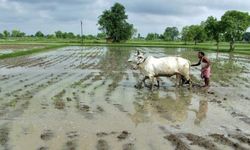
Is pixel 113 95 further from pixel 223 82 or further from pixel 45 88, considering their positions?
pixel 223 82

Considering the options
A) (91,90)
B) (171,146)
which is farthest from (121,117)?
(91,90)

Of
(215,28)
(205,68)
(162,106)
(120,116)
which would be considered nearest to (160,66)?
(205,68)

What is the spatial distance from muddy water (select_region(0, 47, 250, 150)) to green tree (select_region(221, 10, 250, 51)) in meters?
41.4

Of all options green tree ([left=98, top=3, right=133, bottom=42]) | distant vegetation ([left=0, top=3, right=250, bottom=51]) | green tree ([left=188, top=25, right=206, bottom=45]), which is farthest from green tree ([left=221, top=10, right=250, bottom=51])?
green tree ([left=98, top=3, right=133, bottom=42])

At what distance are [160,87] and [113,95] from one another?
2.77 metres

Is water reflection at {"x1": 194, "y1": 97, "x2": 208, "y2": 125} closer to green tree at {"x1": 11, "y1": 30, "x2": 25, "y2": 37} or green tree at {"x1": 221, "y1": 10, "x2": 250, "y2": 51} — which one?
green tree at {"x1": 221, "y1": 10, "x2": 250, "y2": 51}

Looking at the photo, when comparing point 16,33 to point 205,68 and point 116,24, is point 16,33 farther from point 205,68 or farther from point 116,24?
point 205,68

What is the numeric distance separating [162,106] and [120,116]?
185 centimetres

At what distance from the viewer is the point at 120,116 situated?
9.91 m

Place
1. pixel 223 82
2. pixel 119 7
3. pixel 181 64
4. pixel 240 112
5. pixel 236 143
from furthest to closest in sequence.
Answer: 1. pixel 119 7
2. pixel 223 82
3. pixel 181 64
4. pixel 240 112
5. pixel 236 143

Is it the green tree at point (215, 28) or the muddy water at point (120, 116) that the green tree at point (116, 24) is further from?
the muddy water at point (120, 116)

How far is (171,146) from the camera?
7258mm

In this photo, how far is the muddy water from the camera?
7512 mm

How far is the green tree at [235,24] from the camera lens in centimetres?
5604
